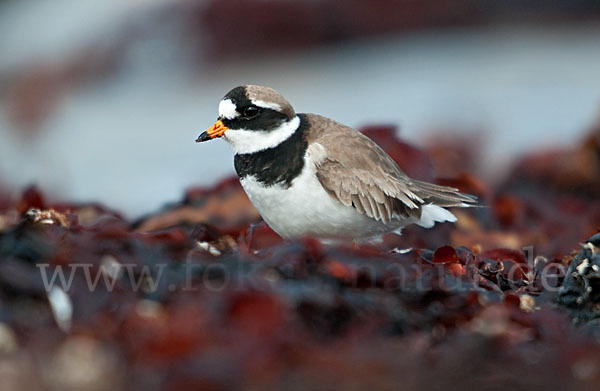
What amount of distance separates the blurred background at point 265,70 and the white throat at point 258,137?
3172mm

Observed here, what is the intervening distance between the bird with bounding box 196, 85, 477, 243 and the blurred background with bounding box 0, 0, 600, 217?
10.4ft

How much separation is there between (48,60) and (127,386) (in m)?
7.05

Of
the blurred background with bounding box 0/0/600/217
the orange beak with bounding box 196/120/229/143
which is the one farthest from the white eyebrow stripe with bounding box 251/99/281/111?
the blurred background with bounding box 0/0/600/217

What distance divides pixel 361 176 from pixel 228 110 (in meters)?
0.58

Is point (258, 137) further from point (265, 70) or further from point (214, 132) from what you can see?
point (265, 70)

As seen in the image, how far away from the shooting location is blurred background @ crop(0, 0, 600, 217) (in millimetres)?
6762

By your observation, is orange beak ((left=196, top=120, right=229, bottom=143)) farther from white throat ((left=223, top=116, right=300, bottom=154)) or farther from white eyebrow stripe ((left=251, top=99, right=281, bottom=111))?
white eyebrow stripe ((left=251, top=99, right=281, bottom=111))

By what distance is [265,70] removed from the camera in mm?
8078

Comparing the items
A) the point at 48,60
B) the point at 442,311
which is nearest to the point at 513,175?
the point at 442,311

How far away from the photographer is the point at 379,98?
758 centimetres

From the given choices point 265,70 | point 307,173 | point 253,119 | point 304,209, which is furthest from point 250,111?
point 265,70

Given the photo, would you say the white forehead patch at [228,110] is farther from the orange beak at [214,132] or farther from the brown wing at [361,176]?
the brown wing at [361,176]

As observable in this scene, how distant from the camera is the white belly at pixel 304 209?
2.84 m

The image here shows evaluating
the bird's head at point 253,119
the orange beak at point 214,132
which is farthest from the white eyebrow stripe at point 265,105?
the orange beak at point 214,132
